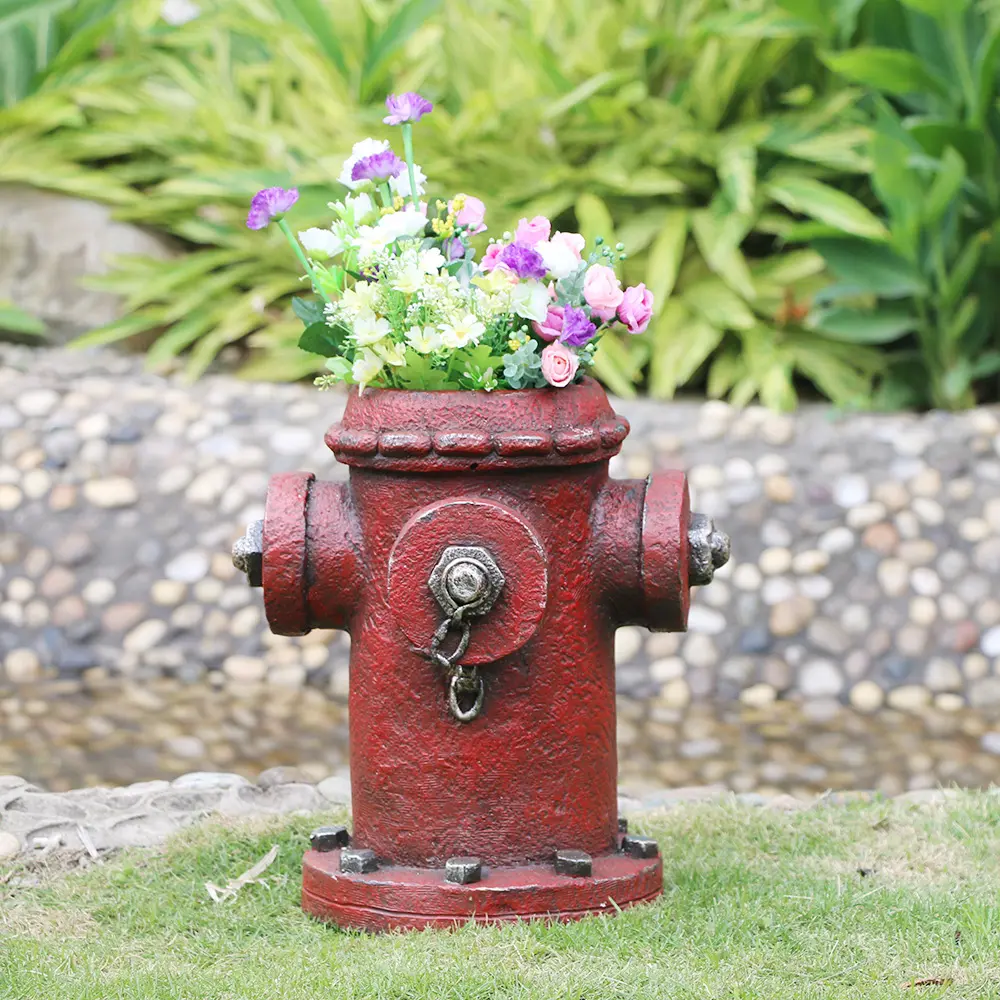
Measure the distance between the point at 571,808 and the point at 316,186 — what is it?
3990 millimetres

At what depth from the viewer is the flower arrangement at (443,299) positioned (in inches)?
113

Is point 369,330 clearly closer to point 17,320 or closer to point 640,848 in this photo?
point 640,848

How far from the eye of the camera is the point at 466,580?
2.77 m

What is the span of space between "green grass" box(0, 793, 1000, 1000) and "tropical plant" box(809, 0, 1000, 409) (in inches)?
104

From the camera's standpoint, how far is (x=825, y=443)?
18.3 feet

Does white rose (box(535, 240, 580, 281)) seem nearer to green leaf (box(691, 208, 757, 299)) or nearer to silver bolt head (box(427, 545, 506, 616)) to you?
silver bolt head (box(427, 545, 506, 616))

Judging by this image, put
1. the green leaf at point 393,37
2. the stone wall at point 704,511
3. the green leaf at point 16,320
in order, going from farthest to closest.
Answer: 1. the green leaf at point 393,37
2. the green leaf at point 16,320
3. the stone wall at point 704,511

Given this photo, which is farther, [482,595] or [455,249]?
[455,249]

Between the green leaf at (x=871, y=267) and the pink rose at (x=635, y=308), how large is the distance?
9.87ft

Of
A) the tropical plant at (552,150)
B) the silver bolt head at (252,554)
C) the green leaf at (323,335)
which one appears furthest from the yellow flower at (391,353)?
the tropical plant at (552,150)

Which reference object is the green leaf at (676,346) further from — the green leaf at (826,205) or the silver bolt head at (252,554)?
the silver bolt head at (252,554)

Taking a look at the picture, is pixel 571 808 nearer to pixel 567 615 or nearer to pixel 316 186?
pixel 567 615

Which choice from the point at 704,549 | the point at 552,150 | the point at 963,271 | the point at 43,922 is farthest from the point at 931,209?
the point at 43,922

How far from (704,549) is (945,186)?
118 inches
